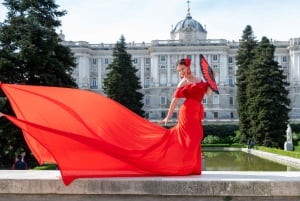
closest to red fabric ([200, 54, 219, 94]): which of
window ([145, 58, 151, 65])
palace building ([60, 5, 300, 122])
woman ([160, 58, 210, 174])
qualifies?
woman ([160, 58, 210, 174])

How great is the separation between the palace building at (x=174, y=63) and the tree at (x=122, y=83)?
94.5 feet

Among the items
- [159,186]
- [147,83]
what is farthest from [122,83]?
[147,83]

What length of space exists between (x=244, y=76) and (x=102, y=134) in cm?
3834

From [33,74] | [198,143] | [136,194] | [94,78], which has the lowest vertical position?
[136,194]

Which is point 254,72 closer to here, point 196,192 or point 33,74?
point 33,74

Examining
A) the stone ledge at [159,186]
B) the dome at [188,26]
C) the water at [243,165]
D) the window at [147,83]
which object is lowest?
the water at [243,165]

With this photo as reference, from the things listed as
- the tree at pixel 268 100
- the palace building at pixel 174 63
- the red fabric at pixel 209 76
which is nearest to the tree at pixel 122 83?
the tree at pixel 268 100

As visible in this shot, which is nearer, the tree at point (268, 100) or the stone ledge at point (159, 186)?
the stone ledge at point (159, 186)

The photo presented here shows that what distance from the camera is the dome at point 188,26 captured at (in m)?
73.9

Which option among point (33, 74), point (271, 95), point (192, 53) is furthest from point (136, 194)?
point (192, 53)

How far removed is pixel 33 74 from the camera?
57.2ft

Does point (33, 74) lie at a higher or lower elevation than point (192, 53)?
lower

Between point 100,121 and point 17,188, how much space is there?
1272mm

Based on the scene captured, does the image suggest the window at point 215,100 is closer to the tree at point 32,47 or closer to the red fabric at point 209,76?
the tree at point 32,47
